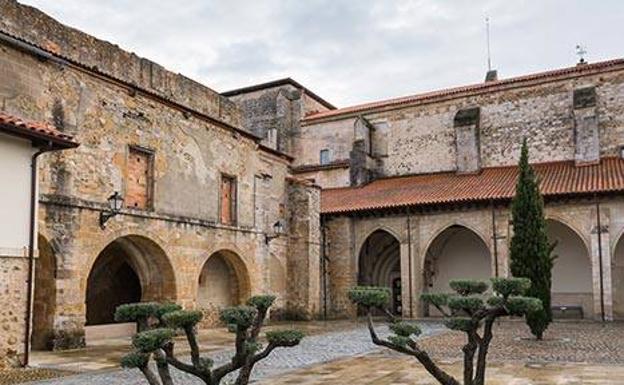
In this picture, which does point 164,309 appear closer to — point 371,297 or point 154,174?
point 371,297

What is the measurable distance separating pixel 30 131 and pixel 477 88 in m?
23.2

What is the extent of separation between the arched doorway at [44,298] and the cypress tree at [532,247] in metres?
11.4

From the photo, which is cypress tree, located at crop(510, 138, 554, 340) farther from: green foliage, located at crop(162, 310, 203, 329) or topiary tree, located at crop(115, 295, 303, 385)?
green foliage, located at crop(162, 310, 203, 329)

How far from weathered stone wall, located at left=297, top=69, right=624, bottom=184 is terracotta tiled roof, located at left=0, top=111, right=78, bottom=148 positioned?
2092 cm

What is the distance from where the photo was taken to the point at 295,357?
42.2ft

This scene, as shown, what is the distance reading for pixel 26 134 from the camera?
1067 centimetres

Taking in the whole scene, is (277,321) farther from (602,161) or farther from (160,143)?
(602,161)

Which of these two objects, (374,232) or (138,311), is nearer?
(138,311)

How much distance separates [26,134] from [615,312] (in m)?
21.1

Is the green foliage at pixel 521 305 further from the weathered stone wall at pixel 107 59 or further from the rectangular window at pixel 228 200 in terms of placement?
the rectangular window at pixel 228 200

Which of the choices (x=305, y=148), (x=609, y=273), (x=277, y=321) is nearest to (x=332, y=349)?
(x=277, y=321)

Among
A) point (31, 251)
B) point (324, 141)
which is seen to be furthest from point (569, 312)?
point (31, 251)

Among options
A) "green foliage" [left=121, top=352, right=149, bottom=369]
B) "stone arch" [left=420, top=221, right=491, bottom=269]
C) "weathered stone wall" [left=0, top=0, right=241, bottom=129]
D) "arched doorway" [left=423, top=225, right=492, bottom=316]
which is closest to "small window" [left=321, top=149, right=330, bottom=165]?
"arched doorway" [left=423, top=225, right=492, bottom=316]

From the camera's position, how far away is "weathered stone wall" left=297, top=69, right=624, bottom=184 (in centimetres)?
2639
